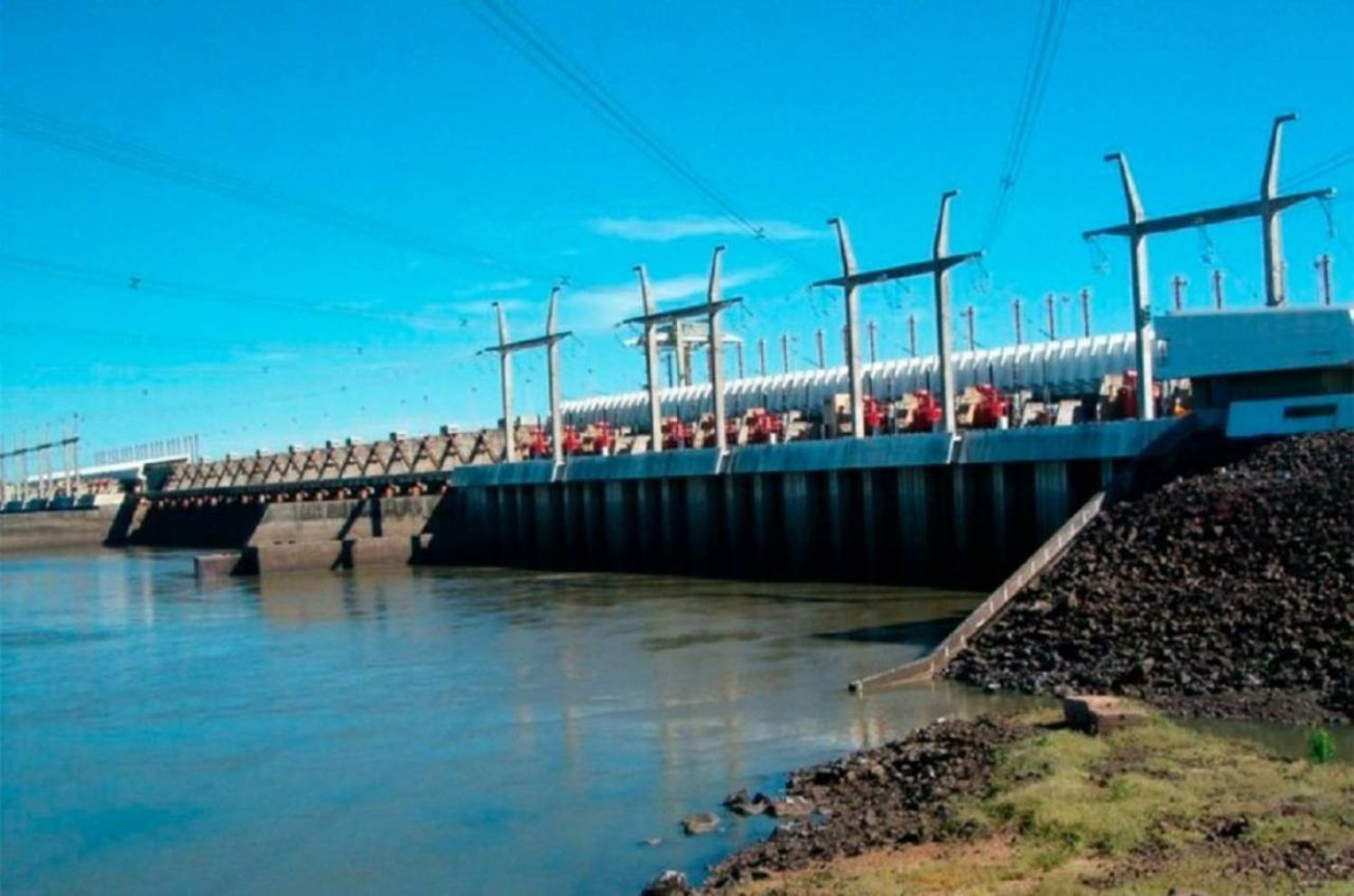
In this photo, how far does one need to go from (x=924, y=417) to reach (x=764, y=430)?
7518mm

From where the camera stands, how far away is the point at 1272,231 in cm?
2994

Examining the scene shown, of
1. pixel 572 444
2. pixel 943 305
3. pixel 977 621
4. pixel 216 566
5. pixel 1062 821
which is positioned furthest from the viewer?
pixel 572 444

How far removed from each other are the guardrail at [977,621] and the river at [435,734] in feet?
1.90

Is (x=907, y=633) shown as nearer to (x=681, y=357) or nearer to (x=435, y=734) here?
(x=435, y=734)

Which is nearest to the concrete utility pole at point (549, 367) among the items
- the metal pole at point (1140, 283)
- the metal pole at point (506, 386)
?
the metal pole at point (506, 386)

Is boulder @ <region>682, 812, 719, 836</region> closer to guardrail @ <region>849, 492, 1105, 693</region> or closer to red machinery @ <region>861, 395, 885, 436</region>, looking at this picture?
guardrail @ <region>849, 492, 1105, 693</region>

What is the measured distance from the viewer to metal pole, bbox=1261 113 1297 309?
29.8 metres

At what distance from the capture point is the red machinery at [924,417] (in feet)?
141

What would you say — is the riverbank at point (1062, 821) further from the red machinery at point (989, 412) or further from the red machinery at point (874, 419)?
the red machinery at point (874, 419)

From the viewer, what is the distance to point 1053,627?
20547 millimetres

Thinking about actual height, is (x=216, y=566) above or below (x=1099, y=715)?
above

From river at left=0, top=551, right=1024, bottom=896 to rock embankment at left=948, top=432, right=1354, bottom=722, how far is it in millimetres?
1818

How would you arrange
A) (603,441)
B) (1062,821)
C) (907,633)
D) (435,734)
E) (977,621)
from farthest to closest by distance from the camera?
(603,441)
(907,633)
(977,621)
(435,734)
(1062,821)

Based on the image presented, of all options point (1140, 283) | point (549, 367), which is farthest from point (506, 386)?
point (1140, 283)
